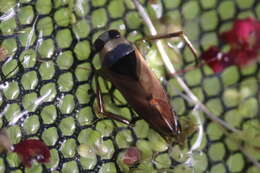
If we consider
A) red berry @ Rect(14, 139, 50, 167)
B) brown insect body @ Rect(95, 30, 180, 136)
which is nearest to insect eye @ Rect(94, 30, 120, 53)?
brown insect body @ Rect(95, 30, 180, 136)

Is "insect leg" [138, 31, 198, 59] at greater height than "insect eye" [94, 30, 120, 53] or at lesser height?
lesser

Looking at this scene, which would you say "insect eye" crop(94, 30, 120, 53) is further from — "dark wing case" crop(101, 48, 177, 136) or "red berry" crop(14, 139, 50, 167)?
"red berry" crop(14, 139, 50, 167)

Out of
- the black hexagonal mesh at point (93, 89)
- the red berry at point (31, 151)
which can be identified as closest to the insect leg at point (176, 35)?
the black hexagonal mesh at point (93, 89)

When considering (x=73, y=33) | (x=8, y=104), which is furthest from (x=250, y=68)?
(x=8, y=104)

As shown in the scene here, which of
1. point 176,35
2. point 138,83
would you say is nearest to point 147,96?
point 138,83

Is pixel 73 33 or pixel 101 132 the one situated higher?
pixel 73 33

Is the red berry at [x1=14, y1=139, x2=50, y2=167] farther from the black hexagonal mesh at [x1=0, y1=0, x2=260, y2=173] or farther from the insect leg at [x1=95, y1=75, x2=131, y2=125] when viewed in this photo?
the insect leg at [x1=95, y1=75, x2=131, y2=125]

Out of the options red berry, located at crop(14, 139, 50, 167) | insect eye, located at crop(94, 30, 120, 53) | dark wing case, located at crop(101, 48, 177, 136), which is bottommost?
red berry, located at crop(14, 139, 50, 167)

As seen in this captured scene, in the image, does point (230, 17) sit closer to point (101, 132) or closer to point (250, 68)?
point (250, 68)
